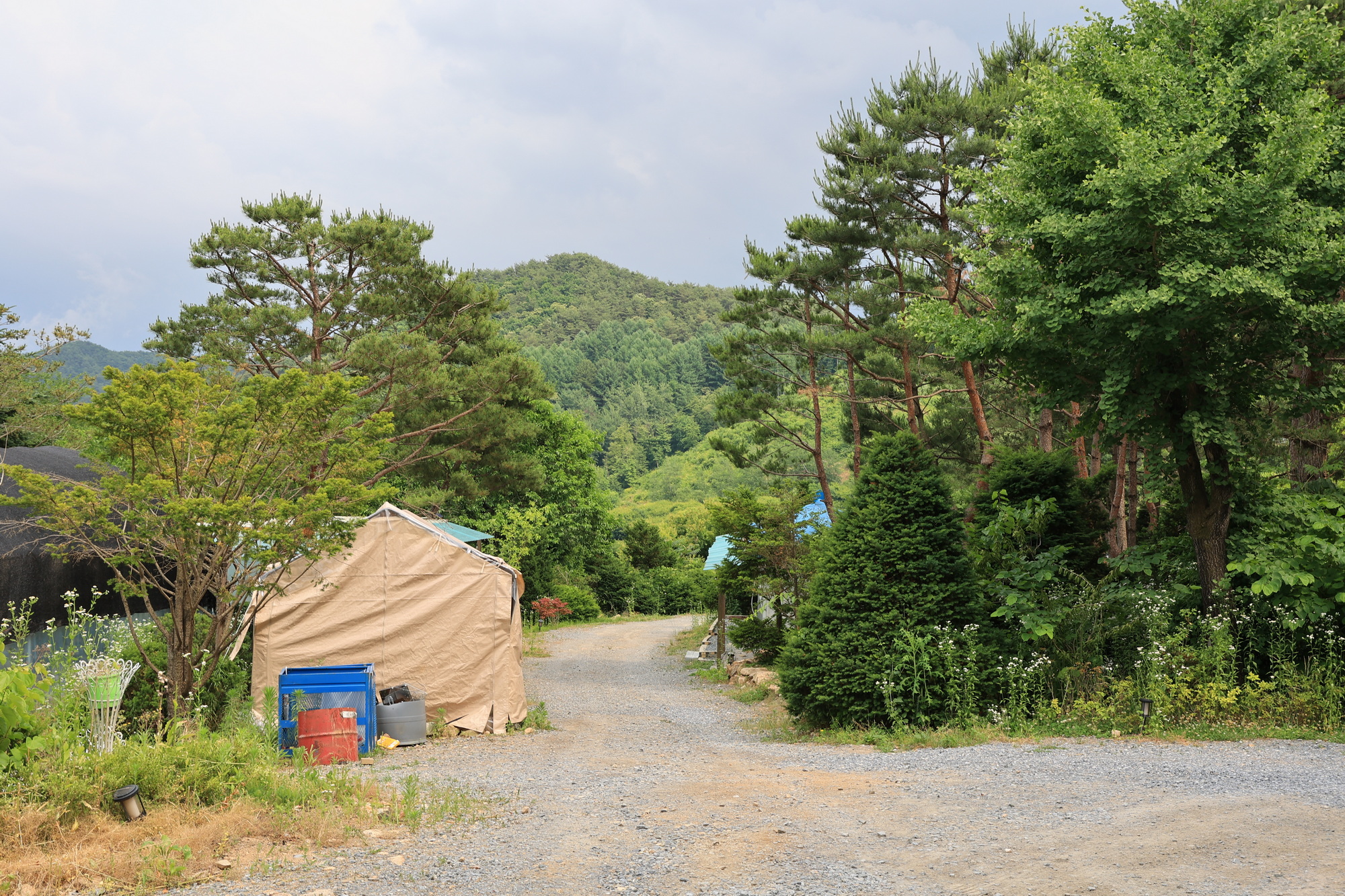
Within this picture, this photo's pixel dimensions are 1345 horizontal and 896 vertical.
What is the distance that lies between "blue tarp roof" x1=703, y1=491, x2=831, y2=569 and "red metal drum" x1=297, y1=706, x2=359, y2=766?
8.50 metres

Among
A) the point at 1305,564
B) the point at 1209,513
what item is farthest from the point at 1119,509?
the point at 1305,564

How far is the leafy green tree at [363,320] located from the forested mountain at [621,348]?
43.2m

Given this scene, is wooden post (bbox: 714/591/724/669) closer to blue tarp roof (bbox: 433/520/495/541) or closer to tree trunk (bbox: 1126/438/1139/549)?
blue tarp roof (bbox: 433/520/495/541)

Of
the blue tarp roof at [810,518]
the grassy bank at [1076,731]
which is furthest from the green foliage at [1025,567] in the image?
the blue tarp roof at [810,518]

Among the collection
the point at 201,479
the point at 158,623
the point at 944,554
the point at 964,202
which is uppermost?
the point at 964,202

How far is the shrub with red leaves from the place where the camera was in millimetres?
29562

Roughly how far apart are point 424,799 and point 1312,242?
369 inches

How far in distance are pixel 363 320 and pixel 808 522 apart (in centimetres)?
1221

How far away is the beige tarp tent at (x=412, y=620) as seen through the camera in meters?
10.7

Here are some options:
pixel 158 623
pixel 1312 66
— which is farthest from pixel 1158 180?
pixel 158 623

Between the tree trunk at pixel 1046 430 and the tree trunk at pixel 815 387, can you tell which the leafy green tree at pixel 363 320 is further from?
the tree trunk at pixel 1046 430

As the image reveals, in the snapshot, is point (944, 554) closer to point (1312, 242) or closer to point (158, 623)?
point (1312, 242)

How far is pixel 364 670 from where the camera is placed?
1012 cm

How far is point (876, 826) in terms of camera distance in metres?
5.66
